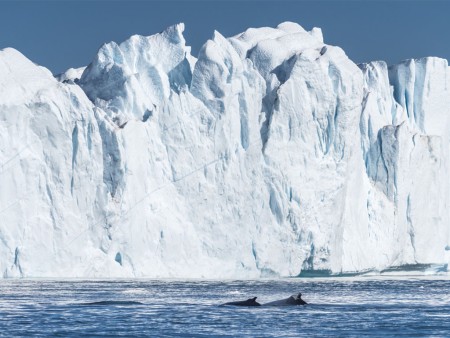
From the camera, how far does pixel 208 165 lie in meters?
49.3

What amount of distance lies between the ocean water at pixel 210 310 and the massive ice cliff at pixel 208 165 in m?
2.79

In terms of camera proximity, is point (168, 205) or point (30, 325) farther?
point (168, 205)

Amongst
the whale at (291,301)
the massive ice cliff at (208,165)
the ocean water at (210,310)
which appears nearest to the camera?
the ocean water at (210,310)

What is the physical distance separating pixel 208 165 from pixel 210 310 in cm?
2007

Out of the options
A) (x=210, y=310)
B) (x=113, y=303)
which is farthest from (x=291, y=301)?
(x=113, y=303)

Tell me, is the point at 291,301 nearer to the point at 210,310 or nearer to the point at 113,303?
the point at 210,310

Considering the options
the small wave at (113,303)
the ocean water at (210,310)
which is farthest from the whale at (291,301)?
the small wave at (113,303)

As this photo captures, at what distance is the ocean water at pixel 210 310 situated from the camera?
23.7 metres

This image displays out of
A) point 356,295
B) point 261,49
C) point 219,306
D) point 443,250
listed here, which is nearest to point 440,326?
point 219,306

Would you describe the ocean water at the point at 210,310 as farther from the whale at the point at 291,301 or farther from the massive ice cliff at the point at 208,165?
the massive ice cliff at the point at 208,165

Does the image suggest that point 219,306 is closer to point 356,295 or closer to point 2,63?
point 356,295

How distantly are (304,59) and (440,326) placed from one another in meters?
28.3

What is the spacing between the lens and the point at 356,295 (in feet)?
123

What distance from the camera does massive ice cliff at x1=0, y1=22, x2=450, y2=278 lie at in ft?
150
